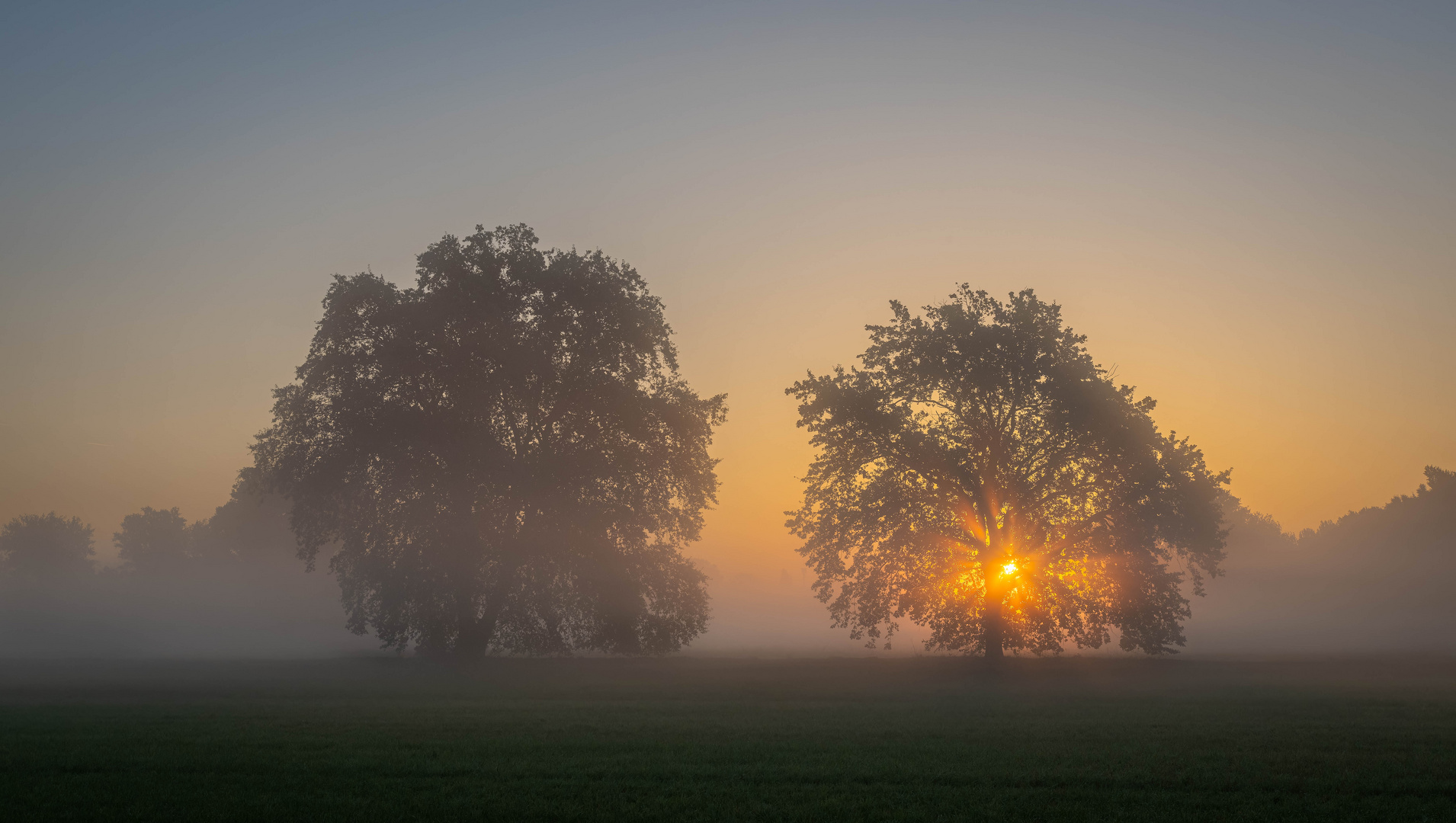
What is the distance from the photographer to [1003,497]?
107ft

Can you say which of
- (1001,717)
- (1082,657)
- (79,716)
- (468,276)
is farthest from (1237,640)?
(79,716)

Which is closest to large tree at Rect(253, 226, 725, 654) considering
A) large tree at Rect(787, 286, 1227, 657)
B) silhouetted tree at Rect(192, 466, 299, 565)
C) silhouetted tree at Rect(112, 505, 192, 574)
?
large tree at Rect(787, 286, 1227, 657)

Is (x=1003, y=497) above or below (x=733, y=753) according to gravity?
above

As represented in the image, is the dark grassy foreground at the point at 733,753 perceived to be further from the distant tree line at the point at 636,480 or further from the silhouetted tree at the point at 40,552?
the silhouetted tree at the point at 40,552

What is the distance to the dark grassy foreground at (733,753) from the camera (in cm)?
893

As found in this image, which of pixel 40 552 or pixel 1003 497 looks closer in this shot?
pixel 1003 497

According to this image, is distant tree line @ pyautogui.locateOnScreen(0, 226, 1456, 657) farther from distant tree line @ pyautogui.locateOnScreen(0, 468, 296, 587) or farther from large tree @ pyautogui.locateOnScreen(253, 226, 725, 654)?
distant tree line @ pyautogui.locateOnScreen(0, 468, 296, 587)

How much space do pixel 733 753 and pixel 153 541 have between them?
121084 millimetres

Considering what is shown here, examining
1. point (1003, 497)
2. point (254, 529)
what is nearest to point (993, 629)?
point (1003, 497)

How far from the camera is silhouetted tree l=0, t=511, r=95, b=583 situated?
403 feet

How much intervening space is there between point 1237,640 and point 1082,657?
3312 centimetres

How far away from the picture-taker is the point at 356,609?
108ft

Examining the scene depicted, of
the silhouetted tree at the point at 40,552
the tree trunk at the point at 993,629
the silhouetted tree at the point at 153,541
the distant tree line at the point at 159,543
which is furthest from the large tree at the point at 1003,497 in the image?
the silhouetted tree at the point at 40,552

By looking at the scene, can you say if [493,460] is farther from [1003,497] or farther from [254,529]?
[254,529]
